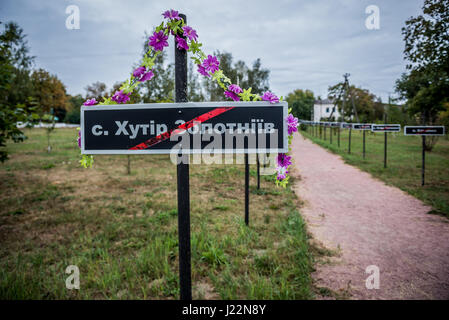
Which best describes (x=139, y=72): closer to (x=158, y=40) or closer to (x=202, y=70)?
(x=158, y=40)

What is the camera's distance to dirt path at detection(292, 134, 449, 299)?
2576mm

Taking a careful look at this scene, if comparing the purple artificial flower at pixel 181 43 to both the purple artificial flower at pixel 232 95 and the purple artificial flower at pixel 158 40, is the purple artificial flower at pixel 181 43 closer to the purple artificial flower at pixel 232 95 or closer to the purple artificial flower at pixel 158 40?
the purple artificial flower at pixel 158 40

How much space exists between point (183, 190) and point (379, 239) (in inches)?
140

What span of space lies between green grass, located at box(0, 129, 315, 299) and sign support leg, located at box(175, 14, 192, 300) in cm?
124

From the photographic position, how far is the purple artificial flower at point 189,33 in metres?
1.19

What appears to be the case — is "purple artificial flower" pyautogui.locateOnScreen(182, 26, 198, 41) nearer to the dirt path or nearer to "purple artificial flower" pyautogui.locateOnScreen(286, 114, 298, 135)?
"purple artificial flower" pyautogui.locateOnScreen(286, 114, 298, 135)

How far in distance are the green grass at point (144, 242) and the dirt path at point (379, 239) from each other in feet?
1.18

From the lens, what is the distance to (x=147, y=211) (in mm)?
4840

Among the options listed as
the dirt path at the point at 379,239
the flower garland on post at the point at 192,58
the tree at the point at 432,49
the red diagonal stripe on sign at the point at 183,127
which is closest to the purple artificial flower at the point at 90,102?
the flower garland on post at the point at 192,58

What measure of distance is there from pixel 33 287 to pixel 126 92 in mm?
2270

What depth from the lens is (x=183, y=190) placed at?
120 cm

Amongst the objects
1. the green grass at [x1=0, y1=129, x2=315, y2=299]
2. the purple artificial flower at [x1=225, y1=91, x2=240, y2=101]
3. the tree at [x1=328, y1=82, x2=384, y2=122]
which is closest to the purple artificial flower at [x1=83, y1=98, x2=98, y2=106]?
the purple artificial flower at [x1=225, y1=91, x2=240, y2=101]
